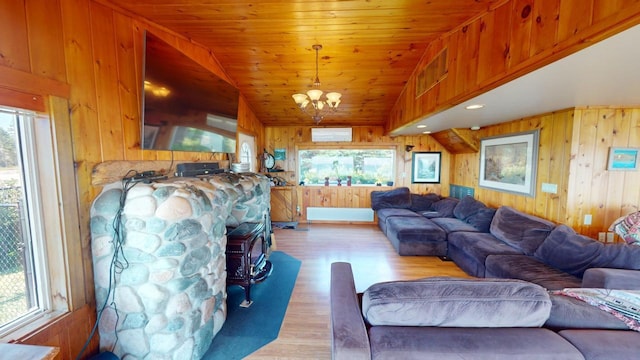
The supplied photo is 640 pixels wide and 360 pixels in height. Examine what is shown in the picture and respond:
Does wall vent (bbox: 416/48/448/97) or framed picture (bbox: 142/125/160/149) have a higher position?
wall vent (bbox: 416/48/448/97)

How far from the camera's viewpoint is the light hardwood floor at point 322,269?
1998 millimetres

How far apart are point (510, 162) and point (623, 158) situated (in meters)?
1.04

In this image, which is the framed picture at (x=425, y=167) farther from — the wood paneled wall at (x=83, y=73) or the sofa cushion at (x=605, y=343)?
the wood paneled wall at (x=83, y=73)

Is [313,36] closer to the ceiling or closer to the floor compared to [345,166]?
closer to the ceiling

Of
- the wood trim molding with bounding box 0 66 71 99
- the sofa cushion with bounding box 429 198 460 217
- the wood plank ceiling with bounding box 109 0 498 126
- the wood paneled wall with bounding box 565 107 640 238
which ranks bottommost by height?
the sofa cushion with bounding box 429 198 460 217

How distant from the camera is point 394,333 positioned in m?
1.08

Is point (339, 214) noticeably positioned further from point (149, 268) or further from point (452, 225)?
point (149, 268)

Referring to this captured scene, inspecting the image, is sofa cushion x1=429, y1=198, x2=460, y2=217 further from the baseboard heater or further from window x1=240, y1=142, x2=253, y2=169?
window x1=240, y1=142, x2=253, y2=169

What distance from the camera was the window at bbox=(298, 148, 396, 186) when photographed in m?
5.65

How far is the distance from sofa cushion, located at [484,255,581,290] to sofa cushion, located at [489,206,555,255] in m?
0.18

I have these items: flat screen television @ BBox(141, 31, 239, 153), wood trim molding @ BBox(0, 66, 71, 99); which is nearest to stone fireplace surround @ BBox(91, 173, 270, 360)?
flat screen television @ BBox(141, 31, 239, 153)

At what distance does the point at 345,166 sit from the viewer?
5.73 meters

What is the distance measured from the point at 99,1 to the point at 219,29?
40.5 inches

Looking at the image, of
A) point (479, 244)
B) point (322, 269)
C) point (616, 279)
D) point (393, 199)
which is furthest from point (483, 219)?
point (322, 269)
